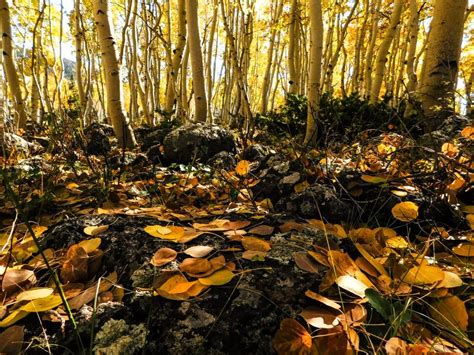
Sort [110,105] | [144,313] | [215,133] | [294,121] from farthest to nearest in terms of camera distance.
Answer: [294,121], [110,105], [215,133], [144,313]

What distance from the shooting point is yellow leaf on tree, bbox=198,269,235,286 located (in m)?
0.75

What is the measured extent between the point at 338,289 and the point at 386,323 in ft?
0.39

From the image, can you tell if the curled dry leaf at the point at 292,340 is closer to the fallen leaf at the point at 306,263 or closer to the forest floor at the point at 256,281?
the forest floor at the point at 256,281

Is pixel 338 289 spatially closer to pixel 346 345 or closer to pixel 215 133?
pixel 346 345

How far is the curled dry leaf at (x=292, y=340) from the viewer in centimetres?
59

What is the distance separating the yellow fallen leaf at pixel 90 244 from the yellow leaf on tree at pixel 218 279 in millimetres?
391

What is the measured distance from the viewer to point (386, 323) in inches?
26.2

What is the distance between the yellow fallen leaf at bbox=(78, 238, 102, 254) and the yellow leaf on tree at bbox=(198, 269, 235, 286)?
A: 391 mm

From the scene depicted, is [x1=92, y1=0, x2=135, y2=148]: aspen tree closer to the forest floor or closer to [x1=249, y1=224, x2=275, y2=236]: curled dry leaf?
the forest floor

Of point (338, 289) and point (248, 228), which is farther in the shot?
point (248, 228)

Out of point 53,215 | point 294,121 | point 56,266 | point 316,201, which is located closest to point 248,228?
point 316,201

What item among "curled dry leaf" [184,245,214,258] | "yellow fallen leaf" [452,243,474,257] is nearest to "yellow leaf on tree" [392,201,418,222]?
"yellow fallen leaf" [452,243,474,257]

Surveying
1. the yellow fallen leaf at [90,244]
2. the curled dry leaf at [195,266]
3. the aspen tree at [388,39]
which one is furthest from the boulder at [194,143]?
the aspen tree at [388,39]

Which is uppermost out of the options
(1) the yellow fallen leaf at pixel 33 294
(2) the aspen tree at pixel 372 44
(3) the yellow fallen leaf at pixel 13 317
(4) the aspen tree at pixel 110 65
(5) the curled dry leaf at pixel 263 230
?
(2) the aspen tree at pixel 372 44
